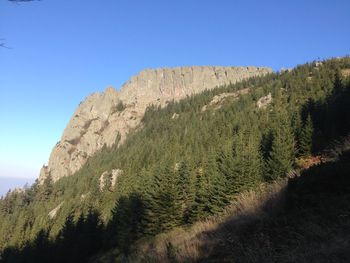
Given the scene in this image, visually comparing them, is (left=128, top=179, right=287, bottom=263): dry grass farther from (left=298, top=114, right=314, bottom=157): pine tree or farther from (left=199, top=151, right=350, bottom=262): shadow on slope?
(left=298, top=114, right=314, bottom=157): pine tree

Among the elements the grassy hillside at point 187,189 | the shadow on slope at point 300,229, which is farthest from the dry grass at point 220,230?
the grassy hillside at point 187,189

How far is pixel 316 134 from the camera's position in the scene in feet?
158

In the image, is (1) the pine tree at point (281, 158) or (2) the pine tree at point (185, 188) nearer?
(1) the pine tree at point (281, 158)

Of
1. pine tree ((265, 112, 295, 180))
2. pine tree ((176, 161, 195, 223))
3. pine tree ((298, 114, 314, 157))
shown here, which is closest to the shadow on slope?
pine tree ((265, 112, 295, 180))

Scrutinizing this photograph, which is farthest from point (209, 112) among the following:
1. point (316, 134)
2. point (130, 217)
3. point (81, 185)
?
point (130, 217)

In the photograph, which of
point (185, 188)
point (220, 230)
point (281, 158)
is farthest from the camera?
point (185, 188)

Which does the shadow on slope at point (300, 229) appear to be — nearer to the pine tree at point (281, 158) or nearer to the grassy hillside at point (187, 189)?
the grassy hillside at point (187, 189)

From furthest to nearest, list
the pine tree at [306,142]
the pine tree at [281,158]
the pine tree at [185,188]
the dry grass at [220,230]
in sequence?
the pine tree at [306,142] → the pine tree at [185,188] → the pine tree at [281,158] → the dry grass at [220,230]

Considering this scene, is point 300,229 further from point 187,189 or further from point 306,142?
point 306,142

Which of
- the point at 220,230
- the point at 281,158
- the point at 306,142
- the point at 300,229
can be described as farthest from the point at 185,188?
the point at 300,229

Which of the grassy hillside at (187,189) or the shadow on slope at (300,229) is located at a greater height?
the grassy hillside at (187,189)

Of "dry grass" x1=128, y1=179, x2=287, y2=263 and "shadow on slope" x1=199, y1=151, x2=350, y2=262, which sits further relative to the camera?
"dry grass" x1=128, y1=179, x2=287, y2=263

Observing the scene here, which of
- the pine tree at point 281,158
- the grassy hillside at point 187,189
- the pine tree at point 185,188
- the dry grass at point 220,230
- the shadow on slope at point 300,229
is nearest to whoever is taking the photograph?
the shadow on slope at point 300,229

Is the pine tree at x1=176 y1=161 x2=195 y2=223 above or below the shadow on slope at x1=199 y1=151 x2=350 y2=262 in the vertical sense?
above
